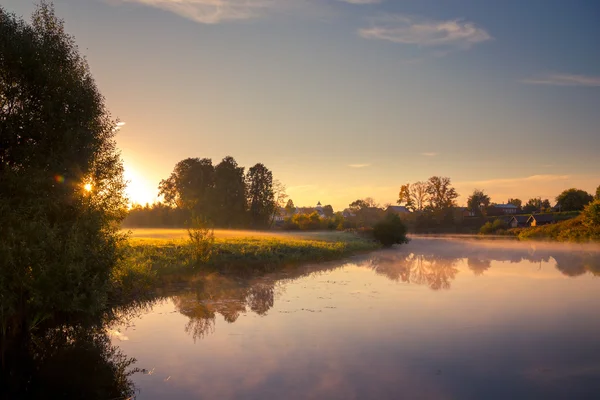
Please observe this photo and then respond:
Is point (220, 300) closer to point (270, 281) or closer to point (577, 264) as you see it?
point (270, 281)

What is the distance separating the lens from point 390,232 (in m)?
65.2

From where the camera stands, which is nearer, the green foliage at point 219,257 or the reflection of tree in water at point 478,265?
the green foliage at point 219,257

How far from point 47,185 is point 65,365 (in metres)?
6.20

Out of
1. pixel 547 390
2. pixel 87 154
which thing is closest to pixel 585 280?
pixel 547 390

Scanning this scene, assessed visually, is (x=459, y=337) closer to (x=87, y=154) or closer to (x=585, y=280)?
(x=87, y=154)

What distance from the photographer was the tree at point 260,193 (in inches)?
3538

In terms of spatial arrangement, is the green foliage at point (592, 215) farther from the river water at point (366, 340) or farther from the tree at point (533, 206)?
the tree at point (533, 206)

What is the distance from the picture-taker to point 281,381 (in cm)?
1120

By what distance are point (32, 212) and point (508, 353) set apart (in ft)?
53.2

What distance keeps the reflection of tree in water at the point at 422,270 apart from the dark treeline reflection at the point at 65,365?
19373 mm

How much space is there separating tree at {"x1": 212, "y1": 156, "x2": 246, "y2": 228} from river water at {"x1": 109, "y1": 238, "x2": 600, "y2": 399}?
Answer: 56078 mm

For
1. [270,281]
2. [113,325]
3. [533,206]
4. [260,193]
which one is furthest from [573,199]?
[113,325]

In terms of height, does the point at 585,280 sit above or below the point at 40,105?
below

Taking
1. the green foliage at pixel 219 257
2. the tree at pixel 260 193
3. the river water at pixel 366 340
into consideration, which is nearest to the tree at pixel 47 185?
the river water at pixel 366 340
